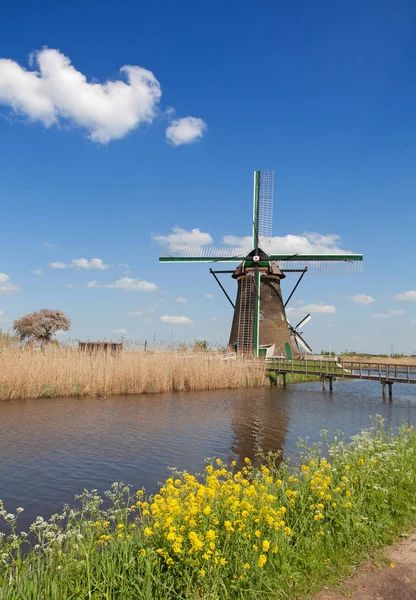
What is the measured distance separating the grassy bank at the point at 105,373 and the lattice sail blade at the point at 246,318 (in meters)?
5.47

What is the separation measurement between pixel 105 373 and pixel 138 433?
722cm

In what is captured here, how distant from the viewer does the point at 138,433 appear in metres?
11.4

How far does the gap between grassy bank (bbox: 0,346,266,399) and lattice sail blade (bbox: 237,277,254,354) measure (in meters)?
5.47

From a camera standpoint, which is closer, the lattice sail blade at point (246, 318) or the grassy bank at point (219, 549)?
the grassy bank at point (219, 549)

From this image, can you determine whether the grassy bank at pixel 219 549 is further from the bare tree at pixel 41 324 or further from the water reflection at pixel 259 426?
the bare tree at pixel 41 324

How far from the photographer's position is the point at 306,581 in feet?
11.2

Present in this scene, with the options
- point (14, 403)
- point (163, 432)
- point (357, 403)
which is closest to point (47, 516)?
point (163, 432)

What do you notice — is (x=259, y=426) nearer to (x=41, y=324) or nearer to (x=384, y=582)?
(x=384, y=582)

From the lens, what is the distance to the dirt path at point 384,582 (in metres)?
3.30

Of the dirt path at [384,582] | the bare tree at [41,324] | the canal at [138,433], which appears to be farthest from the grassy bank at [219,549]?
the bare tree at [41,324]

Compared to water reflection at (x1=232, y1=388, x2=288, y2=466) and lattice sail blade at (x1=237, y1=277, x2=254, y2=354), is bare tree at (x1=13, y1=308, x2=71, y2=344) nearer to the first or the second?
lattice sail blade at (x1=237, y1=277, x2=254, y2=354)

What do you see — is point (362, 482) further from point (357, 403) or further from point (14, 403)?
point (357, 403)

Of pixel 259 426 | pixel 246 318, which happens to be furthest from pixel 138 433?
pixel 246 318

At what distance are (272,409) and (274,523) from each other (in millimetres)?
13212
